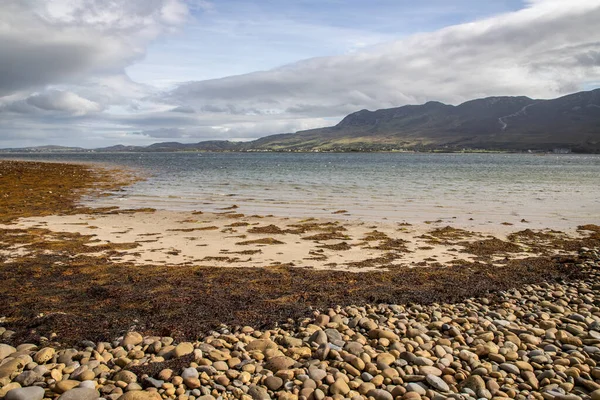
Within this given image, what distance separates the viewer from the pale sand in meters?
12.2

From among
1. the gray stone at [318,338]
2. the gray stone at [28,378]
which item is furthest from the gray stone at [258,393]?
the gray stone at [28,378]

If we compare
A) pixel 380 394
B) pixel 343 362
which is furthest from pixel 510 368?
pixel 343 362

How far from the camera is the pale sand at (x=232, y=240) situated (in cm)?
1222

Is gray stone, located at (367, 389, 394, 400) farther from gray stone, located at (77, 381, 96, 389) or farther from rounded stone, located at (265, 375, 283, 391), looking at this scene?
gray stone, located at (77, 381, 96, 389)

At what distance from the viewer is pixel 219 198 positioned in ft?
93.4

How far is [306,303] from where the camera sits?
27.7 ft

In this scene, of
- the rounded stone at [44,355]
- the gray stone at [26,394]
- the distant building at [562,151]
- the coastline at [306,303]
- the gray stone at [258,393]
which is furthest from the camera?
the distant building at [562,151]

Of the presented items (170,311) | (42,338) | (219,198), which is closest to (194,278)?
(170,311)

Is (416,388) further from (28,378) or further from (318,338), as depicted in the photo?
(28,378)

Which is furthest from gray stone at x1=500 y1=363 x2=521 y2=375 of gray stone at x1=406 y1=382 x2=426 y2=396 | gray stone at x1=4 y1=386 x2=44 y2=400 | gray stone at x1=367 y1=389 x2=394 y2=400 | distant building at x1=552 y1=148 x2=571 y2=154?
distant building at x1=552 y1=148 x2=571 y2=154

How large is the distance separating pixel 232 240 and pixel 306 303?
7.03 meters

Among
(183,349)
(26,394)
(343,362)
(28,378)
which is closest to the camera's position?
(26,394)

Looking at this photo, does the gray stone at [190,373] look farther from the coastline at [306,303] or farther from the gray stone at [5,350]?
the gray stone at [5,350]

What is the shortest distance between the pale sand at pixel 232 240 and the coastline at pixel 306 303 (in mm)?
108
